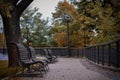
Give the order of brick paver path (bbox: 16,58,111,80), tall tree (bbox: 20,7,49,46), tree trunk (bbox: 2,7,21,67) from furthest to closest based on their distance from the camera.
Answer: tall tree (bbox: 20,7,49,46)
tree trunk (bbox: 2,7,21,67)
brick paver path (bbox: 16,58,111,80)

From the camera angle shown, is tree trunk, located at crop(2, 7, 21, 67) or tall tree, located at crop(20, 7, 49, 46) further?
tall tree, located at crop(20, 7, 49, 46)

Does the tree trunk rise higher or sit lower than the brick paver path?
higher

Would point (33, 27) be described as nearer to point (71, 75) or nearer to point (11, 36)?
point (11, 36)

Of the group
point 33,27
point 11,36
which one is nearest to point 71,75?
point 11,36

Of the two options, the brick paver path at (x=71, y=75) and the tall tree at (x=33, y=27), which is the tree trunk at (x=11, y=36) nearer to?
the brick paver path at (x=71, y=75)

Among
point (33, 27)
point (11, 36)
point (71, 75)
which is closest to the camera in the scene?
point (71, 75)

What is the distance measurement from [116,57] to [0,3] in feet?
23.0

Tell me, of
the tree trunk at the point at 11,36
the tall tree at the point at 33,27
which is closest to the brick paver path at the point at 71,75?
the tree trunk at the point at 11,36

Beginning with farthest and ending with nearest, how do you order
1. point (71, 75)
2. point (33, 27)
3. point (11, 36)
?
point (33, 27) < point (11, 36) < point (71, 75)

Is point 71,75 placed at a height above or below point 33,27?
below

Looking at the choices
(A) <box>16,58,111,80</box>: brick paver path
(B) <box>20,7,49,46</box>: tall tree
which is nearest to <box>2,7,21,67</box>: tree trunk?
(A) <box>16,58,111,80</box>: brick paver path

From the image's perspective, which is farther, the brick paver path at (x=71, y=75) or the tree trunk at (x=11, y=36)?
the tree trunk at (x=11, y=36)

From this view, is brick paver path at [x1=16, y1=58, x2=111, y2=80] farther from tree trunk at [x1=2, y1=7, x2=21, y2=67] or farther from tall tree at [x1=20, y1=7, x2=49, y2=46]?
tall tree at [x1=20, y1=7, x2=49, y2=46]

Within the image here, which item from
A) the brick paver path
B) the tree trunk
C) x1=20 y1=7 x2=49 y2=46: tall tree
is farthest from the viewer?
x1=20 y1=7 x2=49 y2=46: tall tree
